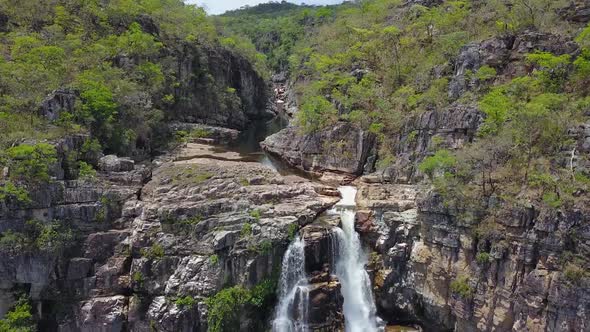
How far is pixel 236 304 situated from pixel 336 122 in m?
17.9

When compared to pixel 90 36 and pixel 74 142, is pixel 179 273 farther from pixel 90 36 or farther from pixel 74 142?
pixel 90 36

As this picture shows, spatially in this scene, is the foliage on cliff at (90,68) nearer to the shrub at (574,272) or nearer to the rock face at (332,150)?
the rock face at (332,150)

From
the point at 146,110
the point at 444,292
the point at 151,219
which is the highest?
the point at 146,110

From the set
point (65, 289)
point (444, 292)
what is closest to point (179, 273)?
point (65, 289)

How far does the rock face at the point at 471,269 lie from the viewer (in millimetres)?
16953

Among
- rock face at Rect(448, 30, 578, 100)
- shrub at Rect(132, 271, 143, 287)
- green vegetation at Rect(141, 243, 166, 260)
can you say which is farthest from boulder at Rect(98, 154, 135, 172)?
rock face at Rect(448, 30, 578, 100)

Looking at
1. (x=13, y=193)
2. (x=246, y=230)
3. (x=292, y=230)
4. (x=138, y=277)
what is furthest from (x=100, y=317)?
(x=292, y=230)

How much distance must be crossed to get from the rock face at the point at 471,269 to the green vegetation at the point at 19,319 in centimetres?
1620

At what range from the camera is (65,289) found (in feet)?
66.1

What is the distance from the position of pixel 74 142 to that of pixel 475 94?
2335 cm

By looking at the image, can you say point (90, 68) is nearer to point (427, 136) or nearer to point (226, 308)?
point (226, 308)

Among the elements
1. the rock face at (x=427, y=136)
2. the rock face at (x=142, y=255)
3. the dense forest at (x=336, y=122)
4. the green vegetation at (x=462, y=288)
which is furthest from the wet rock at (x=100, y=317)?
the rock face at (x=427, y=136)

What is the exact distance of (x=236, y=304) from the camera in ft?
65.8

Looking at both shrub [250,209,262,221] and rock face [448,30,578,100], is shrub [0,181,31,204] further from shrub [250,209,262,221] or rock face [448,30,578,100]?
rock face [448,30,578,100]
